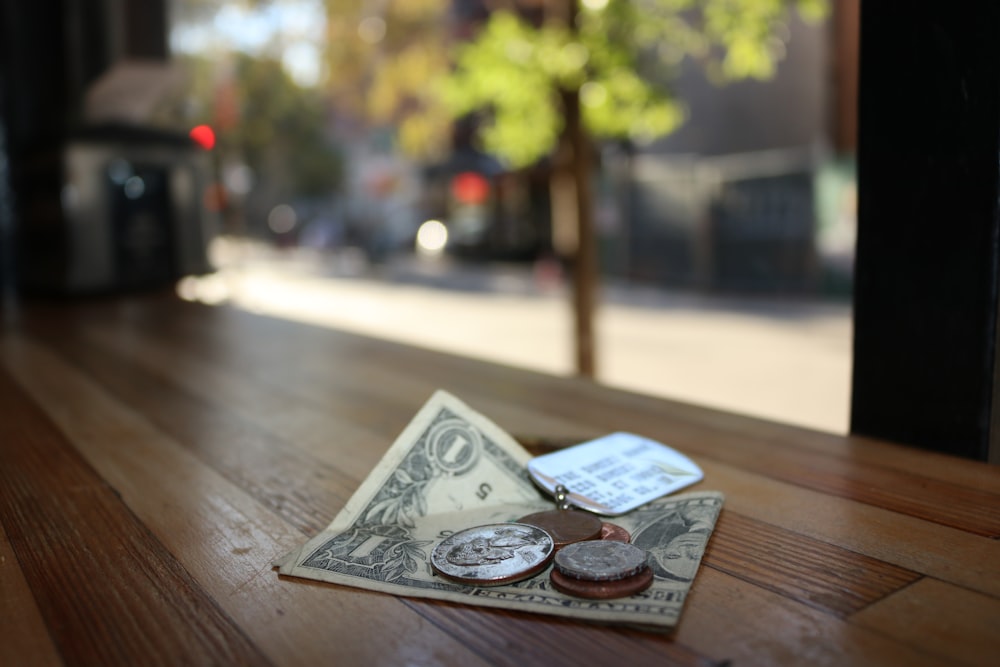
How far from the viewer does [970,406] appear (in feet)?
5.29

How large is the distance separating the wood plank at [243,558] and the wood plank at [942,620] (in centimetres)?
50

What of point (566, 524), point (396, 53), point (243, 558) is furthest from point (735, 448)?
point (396, 53)

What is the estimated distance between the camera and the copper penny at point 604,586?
1.07m

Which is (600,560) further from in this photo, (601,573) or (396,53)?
(396,53)

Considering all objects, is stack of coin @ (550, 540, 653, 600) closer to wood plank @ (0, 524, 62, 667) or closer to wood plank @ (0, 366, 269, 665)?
wood plank @ (0, 366, 269, 665)

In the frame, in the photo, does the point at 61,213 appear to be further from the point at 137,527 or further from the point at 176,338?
the point at 137,527

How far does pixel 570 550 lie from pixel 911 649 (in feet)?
1.42

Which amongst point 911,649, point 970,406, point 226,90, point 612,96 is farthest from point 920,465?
point 226,90

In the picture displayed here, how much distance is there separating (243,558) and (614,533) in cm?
57

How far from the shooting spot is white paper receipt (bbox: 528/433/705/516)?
143cm

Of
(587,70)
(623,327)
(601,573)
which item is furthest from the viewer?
(623,327)

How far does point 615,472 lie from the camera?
1.54 meters

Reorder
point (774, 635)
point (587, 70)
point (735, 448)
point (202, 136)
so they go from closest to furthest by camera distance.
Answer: point (774, 635) → point (735, 448) → point (587, 70) → point (202, 136)

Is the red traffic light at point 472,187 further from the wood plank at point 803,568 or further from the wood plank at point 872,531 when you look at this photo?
the wood plank at point 803,568
